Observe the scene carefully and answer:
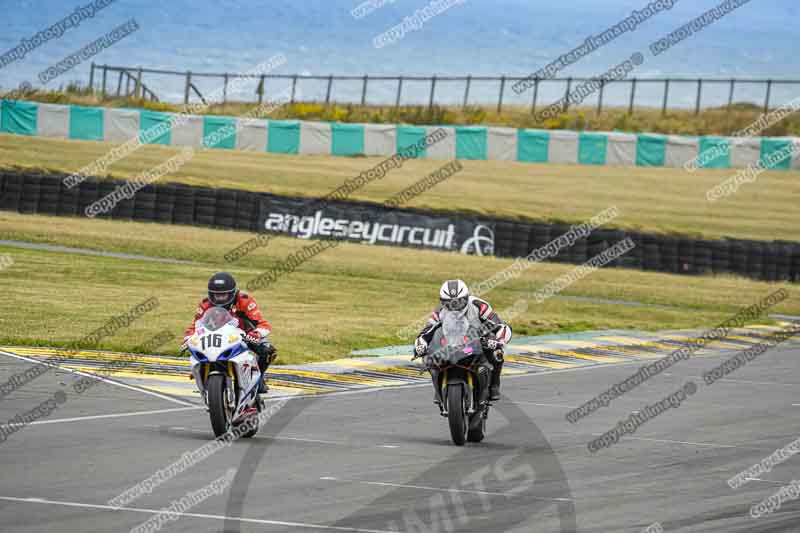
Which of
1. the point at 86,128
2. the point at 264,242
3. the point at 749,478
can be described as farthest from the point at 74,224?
the point at 749,478

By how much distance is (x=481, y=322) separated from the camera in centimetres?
1398

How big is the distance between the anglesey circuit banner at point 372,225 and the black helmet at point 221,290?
25.6 metres

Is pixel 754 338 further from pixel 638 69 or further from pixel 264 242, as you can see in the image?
pixel 638 69

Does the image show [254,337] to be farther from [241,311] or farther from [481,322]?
[481,322]

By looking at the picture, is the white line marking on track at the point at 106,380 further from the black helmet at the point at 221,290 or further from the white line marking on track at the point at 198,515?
the white line marking on track at the point at 198,515

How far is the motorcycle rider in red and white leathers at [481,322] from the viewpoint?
13.7 metres

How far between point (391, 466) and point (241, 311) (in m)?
2.76

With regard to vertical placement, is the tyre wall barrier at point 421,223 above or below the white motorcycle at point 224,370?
above

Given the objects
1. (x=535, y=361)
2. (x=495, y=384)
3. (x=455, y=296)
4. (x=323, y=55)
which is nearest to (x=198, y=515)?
(x=455, y=296)

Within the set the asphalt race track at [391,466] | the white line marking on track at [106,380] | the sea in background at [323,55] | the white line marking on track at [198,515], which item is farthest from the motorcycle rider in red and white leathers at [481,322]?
the sea in background at [323,55]

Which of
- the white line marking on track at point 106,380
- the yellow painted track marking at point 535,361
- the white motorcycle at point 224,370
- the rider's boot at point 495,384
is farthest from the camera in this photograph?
the yellow painted track marking at point 535,361

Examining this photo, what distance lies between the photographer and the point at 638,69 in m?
→ 181

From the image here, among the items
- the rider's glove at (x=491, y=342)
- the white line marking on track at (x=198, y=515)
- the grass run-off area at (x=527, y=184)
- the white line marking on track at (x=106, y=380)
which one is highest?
the grass run-off area at (x=527, y=184)

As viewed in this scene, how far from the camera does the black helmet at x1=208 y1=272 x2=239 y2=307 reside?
1340 cm
